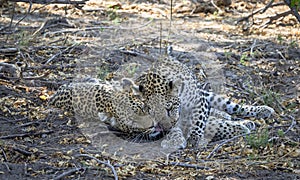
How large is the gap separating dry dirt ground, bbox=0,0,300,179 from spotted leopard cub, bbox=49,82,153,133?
135mm

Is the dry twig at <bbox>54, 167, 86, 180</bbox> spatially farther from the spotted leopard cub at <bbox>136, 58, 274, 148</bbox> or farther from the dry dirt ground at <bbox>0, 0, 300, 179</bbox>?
the spotted leopard cub at <bbox>136, 58, 274, 148</bbox>

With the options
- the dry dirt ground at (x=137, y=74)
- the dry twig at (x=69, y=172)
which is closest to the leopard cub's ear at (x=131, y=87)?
the dry dirt ground at (x=137, y=74)

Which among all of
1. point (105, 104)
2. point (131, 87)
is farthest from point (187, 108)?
point (105, 104)

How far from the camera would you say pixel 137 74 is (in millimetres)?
8086

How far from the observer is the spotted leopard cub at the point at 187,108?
20.5 feet

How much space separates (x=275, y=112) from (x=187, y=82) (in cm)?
113

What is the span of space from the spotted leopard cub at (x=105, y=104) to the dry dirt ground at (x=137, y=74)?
0.14 meters

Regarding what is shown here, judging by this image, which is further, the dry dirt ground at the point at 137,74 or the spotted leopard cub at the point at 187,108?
the spotted leopard cub at the point at 187,108

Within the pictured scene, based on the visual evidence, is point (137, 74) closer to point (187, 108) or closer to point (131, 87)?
point (187, 108)

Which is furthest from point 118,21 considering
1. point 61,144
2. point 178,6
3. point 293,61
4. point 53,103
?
point 61,144

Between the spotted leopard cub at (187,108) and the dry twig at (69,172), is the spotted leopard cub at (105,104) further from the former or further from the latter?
the dry twig at (69,172)

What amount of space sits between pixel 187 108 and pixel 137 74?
5.12 feet

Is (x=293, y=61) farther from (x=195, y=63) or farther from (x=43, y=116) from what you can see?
(x=43, y=116)

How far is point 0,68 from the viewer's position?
754 cm
